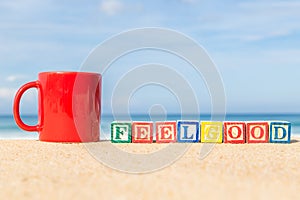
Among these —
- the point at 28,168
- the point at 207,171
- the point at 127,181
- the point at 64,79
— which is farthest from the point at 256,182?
the point at 64,79

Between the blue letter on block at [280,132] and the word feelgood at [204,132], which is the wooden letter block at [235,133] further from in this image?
the blue letter on block at [280,132]

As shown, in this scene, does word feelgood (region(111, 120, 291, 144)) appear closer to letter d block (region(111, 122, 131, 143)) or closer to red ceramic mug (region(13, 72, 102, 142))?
letter d block (region(111, 122, 131, 143))

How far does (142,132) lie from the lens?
536cm

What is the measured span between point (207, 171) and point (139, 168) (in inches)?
19.9

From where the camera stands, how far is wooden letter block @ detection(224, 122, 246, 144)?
5.24 meters

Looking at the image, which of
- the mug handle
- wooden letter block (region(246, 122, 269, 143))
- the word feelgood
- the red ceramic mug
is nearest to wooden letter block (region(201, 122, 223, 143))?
the word feelgood

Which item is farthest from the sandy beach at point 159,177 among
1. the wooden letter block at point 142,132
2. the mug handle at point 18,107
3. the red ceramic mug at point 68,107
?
the wooden letter block at point 142,132

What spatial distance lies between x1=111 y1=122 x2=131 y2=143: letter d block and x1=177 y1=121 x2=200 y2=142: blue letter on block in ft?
1.93

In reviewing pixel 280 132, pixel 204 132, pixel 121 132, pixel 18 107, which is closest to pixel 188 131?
pixel 204 132

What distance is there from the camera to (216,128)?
5273 mm

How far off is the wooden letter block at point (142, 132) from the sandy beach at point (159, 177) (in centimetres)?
106

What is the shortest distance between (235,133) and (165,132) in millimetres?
813

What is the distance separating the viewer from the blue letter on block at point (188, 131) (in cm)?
524

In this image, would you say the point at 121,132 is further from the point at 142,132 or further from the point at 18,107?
the point at 18,107
